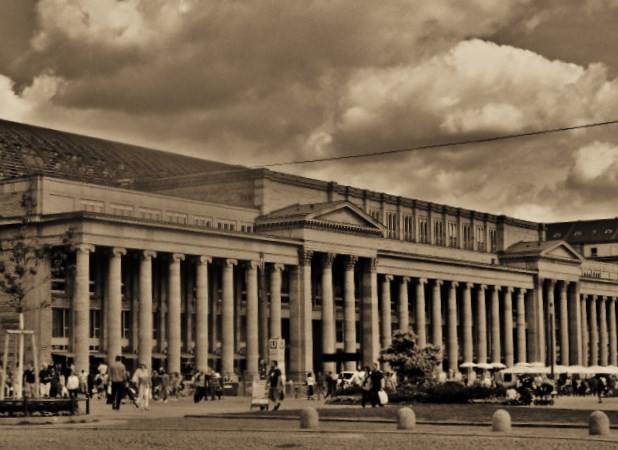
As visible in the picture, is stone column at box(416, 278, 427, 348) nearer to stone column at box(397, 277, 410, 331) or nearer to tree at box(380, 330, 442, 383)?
stone column at box(397, 277, 410, 331)

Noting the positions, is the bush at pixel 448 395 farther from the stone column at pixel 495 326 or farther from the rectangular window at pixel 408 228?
the stone column at pixel 495 326

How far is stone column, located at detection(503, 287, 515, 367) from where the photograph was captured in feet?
485

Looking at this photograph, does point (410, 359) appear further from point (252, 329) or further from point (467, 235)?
point (467, 235)

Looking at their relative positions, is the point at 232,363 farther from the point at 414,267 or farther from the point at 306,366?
the point at 414,267

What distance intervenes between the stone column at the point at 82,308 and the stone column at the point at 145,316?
13.4ft

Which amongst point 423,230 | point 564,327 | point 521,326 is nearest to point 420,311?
point 423,230

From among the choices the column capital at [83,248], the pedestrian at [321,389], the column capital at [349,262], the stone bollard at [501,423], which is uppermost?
the column capital at [349,262]

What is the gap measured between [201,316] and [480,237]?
220 ft

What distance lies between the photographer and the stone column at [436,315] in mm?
134000

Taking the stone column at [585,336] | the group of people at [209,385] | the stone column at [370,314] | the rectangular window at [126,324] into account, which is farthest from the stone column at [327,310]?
the stone column at [585,336]

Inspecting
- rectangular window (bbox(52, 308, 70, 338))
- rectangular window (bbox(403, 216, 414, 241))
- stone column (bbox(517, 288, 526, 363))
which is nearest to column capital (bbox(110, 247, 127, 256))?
rectangular window (bbox(52, 308, 70, 338))

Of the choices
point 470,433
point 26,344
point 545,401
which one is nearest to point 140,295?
point 26,344

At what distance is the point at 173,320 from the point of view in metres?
95.3

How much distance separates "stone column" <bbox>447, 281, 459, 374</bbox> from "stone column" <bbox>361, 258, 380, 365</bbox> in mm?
16180
